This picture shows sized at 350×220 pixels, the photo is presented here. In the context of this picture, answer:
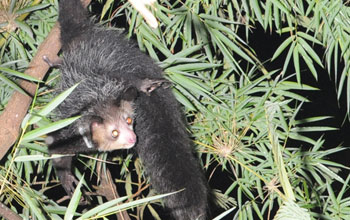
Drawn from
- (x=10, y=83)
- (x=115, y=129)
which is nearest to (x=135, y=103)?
(x=115, y=129)

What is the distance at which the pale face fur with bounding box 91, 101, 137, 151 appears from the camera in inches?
147

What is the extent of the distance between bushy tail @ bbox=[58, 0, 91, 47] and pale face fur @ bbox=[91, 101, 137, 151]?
21.0 inches

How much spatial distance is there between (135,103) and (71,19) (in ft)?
2.18

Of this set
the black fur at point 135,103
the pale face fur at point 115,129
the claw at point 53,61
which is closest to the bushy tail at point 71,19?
the black fur at point 135,103

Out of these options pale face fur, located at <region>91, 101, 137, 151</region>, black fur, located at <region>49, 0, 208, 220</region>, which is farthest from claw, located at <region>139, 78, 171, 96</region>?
pale face fur, located at <region>91, 101, 137, 151</region>

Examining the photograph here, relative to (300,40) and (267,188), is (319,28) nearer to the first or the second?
(300,40)

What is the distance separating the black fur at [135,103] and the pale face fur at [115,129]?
0.22 feet

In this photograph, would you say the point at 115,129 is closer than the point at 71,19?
No

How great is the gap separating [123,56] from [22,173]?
3.67ft

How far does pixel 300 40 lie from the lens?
375cm

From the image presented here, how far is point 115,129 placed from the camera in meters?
3.79

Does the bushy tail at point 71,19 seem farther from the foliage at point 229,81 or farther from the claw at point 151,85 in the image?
the claw at point 151,85

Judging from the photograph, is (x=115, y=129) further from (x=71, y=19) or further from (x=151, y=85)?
(x=71, y=19)

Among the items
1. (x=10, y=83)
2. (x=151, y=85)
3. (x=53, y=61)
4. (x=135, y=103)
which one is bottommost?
(x=135, y=103)
